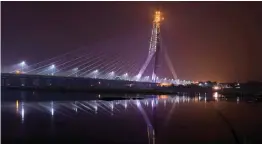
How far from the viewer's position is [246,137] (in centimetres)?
1397

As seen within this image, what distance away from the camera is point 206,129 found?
1634cm

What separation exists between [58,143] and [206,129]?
731cm

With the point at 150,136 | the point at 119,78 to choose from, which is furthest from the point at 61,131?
the point at 119,78

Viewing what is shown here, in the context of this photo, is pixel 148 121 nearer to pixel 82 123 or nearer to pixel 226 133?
pixel 82 123

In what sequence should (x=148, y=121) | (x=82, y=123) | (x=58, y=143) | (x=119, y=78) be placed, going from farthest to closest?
(x=119, y=78) < (x=148, y=121) < (x=82, y=123) < (x=58, y=143)

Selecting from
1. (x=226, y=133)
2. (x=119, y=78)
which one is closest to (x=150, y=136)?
(x=226, y=133)

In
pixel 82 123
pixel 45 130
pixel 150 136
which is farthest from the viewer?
pixel 82 123

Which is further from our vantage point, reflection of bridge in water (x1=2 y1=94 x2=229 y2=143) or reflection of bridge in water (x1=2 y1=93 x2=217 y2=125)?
reflection of bridge in water (x1=2 y1=93 x2=217 y2=125)

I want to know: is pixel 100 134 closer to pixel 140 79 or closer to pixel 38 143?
pixel 38 143

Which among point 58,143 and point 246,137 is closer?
point 58,143

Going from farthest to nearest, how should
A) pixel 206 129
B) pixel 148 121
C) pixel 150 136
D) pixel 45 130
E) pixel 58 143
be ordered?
pixel 148 121
pixel 206 129
pixel 45 130
pixel 150 136
pixel 58 143

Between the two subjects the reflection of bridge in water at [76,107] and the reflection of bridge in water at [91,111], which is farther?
the reflection of bridge in water at [76,107]

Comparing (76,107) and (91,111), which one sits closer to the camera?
(91,111)

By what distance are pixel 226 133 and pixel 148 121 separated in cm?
487
